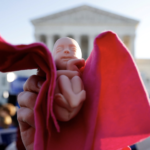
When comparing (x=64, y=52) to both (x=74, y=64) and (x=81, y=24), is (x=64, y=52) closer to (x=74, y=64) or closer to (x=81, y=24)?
(x=74, y=64)

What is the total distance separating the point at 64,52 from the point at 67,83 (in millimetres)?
262

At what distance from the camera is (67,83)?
1.07 m

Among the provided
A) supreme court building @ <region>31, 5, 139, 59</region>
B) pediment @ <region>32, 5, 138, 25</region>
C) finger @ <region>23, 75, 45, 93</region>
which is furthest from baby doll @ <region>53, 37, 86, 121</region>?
pediment @ <region>32, 5, 138, 25</region>

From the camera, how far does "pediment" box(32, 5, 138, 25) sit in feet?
98.2

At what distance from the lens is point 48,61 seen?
0.98 metres

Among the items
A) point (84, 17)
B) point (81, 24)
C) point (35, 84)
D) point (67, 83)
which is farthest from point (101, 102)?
point (84, 17)

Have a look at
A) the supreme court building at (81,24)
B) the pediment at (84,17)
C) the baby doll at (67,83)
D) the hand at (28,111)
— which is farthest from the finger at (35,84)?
the pediment at (84,17)

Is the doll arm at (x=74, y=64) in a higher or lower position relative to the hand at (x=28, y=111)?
higher

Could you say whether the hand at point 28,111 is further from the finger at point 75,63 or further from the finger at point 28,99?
the finger at point 75,63

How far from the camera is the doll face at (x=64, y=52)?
1223 millimetres

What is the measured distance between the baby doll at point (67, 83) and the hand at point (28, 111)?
135 mm

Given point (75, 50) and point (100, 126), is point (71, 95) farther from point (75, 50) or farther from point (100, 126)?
point (75, 50)

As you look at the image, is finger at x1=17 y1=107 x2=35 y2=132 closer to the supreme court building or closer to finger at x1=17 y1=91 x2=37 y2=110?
finger at x1=17 y1=91 x2=37 y2=110

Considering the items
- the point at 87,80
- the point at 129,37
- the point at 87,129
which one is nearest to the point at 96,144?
the point at 87,129
